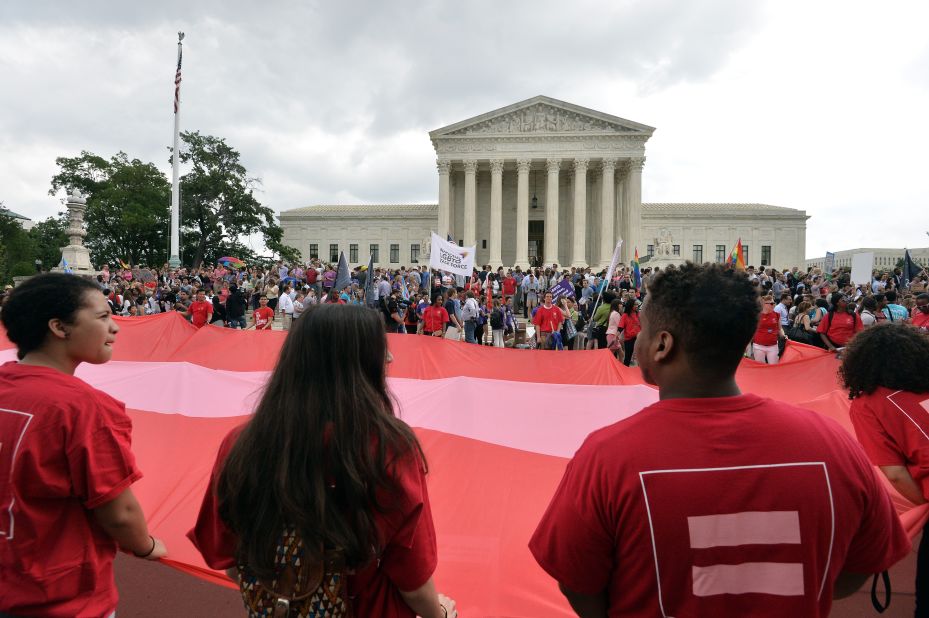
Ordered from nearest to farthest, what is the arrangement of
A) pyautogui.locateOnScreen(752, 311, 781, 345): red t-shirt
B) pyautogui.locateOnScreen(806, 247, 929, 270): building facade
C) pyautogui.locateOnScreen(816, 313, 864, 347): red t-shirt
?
pyautogui.locateOnScreen(816, 313, 864, 347): red t-shirt, pyautogui.locateOnScreen(752, 311, 781, 345): red t-shirt, pyautogui.locateOnScreen(806, 247, 929, 270): building facade

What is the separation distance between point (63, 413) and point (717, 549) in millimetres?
2236

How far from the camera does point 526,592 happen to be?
3.13m

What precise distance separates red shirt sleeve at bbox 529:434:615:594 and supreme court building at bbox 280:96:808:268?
45685mm

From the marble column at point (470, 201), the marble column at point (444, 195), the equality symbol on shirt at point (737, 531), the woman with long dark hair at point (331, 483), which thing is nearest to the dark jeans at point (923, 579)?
the equality symbol on shirt at point (737, 531)

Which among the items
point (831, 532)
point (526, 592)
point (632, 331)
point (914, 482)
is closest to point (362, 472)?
point (831, 532)

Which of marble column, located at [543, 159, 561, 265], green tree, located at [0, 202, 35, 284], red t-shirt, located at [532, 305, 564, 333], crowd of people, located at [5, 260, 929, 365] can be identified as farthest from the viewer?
marble column, located at [543, 159, 561, 265]

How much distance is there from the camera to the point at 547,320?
14.4m

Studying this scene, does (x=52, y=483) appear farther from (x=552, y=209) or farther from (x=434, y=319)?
(x=552, y=209)

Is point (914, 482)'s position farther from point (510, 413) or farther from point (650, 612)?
→ point (510, 413)

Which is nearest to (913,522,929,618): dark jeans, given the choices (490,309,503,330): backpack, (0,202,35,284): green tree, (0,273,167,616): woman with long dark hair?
(0,273,167,616): woman with long dark hair

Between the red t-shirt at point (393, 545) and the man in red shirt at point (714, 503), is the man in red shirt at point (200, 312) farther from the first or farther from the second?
the man in red shirt at point (714, 503)

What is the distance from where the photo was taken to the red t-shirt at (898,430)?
9.07 feet

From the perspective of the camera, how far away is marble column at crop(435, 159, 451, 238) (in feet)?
175

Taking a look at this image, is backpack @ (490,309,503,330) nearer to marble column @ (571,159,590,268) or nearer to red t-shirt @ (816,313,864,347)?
red t-shirt @ (816,313,864,347)
